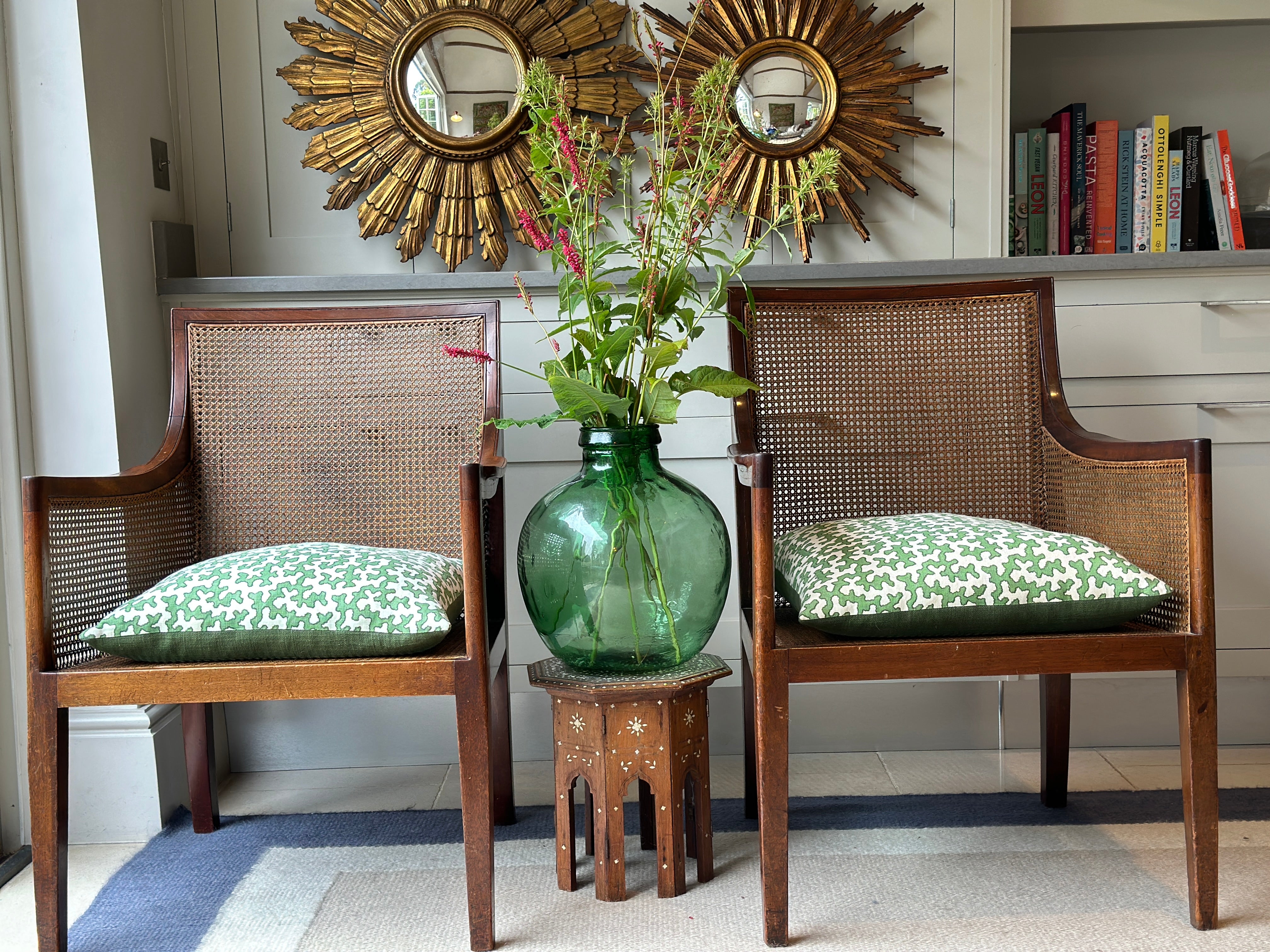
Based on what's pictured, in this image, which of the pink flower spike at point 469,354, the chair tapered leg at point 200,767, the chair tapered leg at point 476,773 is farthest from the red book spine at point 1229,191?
the chair tapered leg at point 200,767

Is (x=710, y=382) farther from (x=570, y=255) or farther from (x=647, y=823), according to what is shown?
(x=647, y=823)

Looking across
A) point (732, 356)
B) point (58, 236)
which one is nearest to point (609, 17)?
point (732, 356)

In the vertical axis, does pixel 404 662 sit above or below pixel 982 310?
below

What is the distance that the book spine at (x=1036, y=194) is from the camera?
2.10m

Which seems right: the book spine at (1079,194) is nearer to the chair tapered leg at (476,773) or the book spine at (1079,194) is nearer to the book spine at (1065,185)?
the book spine at (1065,185)

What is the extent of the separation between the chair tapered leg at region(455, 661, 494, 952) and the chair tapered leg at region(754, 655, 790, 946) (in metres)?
0.34

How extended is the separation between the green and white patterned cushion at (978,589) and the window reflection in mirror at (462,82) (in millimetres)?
1228

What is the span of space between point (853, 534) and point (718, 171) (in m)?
0.53

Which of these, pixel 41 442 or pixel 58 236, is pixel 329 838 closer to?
pixel 41 442

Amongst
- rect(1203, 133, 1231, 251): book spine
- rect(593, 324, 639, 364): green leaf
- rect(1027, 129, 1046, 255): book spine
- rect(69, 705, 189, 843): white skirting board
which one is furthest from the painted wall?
rect(1203, 133, 1231, 251): book spine

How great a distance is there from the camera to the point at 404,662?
1.20 meters

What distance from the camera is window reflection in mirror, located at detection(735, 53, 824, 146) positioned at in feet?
6.53

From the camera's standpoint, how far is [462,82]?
197cm

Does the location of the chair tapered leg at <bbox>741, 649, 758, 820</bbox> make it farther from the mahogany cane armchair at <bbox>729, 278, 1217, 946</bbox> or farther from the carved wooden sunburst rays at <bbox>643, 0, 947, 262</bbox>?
the carved wooden sunburst rays at <bbox>643, 0, 947, 262</bbox>
